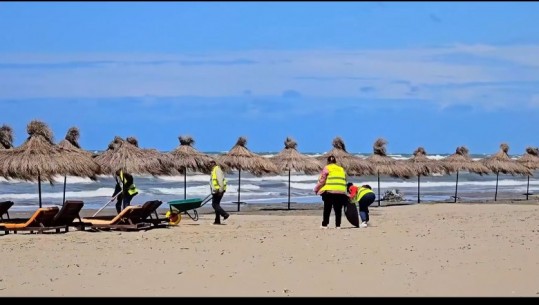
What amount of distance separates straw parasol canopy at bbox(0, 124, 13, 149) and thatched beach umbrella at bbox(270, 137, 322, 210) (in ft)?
27.0

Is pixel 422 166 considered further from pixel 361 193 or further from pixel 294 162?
pixel 361 193

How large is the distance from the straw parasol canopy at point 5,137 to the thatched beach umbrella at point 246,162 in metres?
6.45

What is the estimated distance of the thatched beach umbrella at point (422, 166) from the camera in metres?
28.1

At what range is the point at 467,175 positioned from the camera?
55.2m

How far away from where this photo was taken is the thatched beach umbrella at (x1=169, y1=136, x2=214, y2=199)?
2072cm

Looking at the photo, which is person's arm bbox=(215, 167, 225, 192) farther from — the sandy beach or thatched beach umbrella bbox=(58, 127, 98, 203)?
thatched beach umbrella bbox=(58, 127, 98, 203)

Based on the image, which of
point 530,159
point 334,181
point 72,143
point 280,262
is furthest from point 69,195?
point 280,262

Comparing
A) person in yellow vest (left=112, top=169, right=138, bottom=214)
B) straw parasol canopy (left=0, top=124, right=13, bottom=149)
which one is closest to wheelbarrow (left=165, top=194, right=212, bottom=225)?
person in yellow vest (left=112, top=169, right=138, bottom=214)

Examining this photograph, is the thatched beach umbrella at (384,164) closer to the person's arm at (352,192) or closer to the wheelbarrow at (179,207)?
the wheelbarrow at (179,207)

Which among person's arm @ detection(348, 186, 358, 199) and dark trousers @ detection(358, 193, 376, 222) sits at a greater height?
person's arm @ detection(348, 186, 358, 199)

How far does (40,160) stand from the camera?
1589 cm

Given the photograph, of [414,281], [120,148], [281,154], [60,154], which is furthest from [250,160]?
[414,281]

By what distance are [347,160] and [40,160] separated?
11.1 meters
